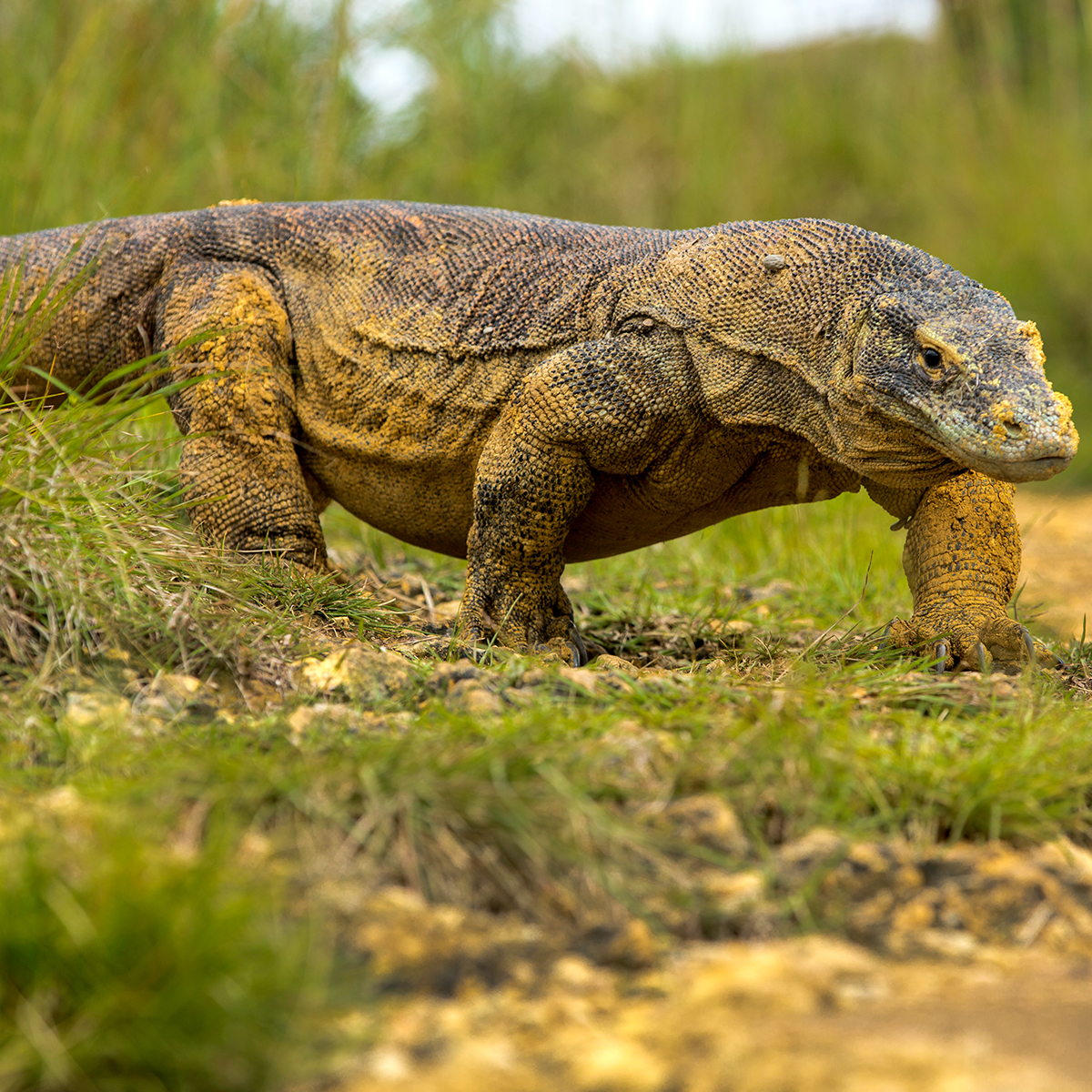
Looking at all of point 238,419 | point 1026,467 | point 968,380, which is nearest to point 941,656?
point 1026,467

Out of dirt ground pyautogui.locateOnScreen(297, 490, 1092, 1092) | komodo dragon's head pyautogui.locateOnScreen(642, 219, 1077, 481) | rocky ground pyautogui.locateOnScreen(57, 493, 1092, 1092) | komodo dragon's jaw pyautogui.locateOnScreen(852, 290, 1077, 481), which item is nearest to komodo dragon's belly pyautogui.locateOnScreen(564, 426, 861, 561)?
komodo dragon's head pyautogui.locateOnScreen(642, 219, 1077, 481)

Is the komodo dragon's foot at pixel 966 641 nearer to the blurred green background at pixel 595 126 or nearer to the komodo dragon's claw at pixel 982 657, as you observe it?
the komodo dragon's claw at pixel 982 657

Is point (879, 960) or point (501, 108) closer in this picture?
point (879, 960)

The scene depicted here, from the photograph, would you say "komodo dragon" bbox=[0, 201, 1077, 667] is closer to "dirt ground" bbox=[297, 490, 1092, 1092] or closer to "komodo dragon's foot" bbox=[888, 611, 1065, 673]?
"komodo dragon's foot" bbox=[888, 611, 1065, 673]

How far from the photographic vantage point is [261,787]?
2.40 m

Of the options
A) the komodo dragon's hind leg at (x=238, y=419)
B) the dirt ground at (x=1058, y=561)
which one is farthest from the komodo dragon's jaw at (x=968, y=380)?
the komodo dragon's hind leg at (x=238, y=419)

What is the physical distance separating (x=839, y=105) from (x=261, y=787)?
12651mm

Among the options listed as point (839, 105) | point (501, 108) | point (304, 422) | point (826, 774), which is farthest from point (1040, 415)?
point (839, 105)

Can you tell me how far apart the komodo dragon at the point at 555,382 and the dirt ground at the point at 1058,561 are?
137cm

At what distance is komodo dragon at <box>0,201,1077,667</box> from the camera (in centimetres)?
353

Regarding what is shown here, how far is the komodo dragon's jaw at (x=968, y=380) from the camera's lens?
3.14 m

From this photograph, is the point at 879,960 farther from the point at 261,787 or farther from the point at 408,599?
the point at 408,599

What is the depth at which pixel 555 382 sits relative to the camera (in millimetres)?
3793

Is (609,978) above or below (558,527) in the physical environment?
below
